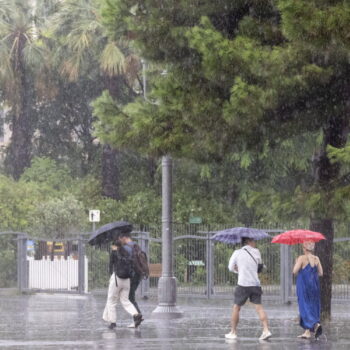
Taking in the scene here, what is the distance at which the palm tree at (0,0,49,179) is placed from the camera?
128 ft

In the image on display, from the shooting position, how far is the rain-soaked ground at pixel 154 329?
1591 cm

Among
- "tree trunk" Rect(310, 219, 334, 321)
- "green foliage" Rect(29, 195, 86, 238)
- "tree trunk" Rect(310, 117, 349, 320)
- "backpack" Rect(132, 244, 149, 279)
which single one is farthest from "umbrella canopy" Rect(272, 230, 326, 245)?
"green foliage" Rect(29, 195, 86, 238)

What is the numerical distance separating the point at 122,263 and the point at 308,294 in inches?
128

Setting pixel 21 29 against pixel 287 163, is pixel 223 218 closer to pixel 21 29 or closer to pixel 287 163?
pixel 287 163

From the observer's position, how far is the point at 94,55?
37.8 meters

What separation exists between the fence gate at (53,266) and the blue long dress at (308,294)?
13.9 m

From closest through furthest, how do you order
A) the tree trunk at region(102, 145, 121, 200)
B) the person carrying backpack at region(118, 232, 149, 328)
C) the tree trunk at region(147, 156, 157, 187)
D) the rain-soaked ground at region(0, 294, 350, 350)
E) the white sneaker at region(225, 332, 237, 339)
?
the rain-soaked ground at region(0, 294, 350, 350)
the white sneaker at region(225, 332, 237, 339)
the person carrying backpack at region(118, 232, 149, 328)
the tree trunk at region(102, 145, 121, 200)
the tree trunk at region(147, 156, 157, 187)

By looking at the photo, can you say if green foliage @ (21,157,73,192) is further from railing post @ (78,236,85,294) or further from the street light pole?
the street light pole

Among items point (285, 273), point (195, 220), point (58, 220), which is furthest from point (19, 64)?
point (285, 273)

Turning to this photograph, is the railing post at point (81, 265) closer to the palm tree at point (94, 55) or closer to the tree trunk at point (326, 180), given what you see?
the palm tree at point (94, 55)

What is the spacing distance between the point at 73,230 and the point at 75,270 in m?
3.31

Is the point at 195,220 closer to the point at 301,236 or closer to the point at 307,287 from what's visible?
the point at 301,236

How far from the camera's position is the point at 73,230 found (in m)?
33.7

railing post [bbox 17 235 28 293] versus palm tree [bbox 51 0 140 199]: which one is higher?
palm tree [bbox 51 0 140 199]
